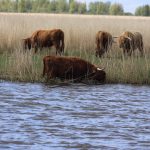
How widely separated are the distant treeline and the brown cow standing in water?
6145 cm

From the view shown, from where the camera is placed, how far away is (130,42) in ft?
80.0

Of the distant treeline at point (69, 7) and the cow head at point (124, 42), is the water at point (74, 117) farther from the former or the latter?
the distant treeline at point (69, 7)

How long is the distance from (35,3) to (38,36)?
7738cm

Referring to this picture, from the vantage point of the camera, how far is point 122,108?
14.3m

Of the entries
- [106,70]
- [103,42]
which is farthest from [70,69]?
[103,42]

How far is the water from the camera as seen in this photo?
10.8 metres

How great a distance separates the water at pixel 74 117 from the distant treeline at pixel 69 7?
6985 cm

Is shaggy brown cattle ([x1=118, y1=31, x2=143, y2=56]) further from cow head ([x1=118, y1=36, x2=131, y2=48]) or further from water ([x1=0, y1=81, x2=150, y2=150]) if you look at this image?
water ([x1=0, y1=81, x2=150, y2=150])

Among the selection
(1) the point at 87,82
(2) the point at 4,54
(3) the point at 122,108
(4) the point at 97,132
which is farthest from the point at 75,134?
(2) the point at 4,54

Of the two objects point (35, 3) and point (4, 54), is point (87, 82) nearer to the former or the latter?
point (4, 54)

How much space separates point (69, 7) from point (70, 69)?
82167mm

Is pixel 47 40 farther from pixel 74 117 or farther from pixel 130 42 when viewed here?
pixel 74 117

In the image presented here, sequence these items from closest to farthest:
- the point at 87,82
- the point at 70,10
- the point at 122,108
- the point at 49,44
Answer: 1. the point at 122,108
2. the point at 87,82
3. the point at 49,44
4. the point at 70,10

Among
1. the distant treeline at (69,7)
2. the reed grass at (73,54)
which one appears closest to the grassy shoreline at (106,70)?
the reed grass at (73,54)
